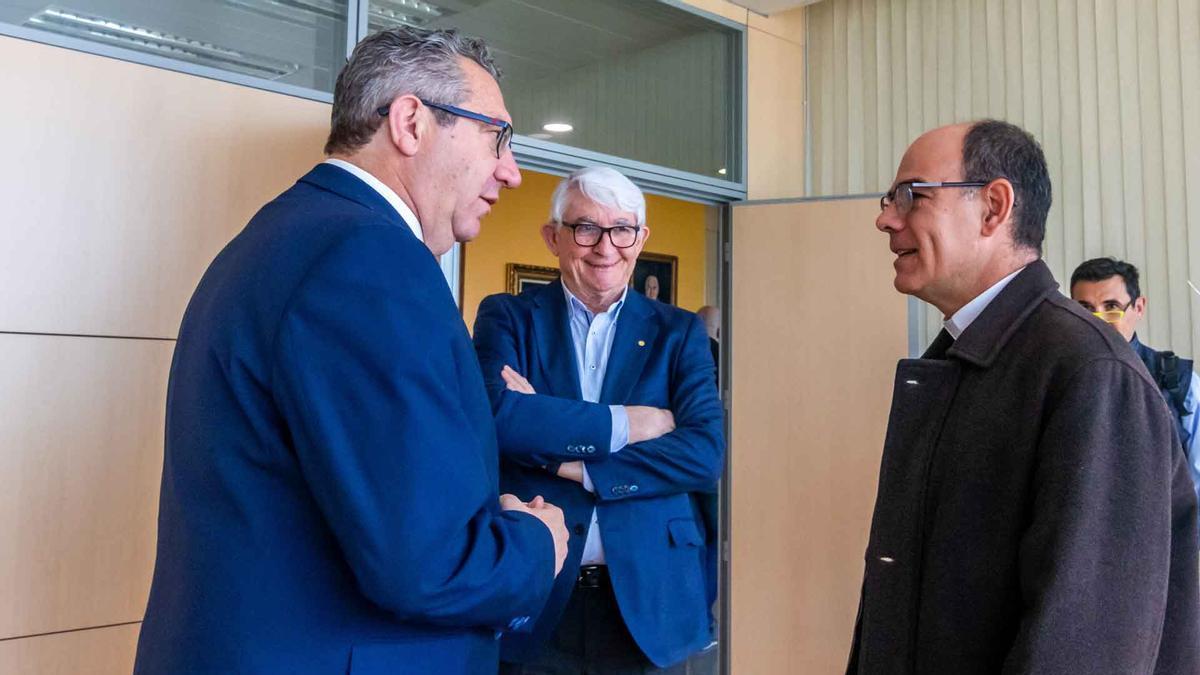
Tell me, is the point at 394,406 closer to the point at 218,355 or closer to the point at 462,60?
the point at 218,355

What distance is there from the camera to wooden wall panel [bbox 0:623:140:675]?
2.15 metres

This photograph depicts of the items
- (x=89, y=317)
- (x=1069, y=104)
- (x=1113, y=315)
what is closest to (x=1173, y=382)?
(x=1113, y=315)

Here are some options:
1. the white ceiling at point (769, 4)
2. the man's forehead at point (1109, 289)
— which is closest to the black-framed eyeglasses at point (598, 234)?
the man's forehead at point (1109, 289)

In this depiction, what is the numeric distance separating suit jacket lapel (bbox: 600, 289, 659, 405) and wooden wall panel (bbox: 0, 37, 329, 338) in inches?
45.6

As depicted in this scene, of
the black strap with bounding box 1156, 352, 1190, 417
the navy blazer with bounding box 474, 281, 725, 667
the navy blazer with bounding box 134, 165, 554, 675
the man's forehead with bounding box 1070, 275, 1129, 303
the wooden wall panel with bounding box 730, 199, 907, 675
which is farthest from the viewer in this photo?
the wooden wall panel with bounding box 730, 199, 907, 675

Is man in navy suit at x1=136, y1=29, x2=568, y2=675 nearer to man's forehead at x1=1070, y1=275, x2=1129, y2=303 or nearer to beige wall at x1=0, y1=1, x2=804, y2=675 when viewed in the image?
beige wall at x1=0, y1=1, x2=804, y2=675

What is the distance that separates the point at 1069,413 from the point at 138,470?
210 cm

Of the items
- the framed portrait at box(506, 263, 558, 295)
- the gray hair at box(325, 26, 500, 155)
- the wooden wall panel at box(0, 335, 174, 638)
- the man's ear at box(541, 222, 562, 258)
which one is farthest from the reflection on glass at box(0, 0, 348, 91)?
the framed portrait at box(506, 263, 558, 295)

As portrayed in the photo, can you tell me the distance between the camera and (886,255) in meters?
3.52

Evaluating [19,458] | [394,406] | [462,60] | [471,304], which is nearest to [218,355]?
[394,406]

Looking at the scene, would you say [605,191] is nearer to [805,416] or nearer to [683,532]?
[683,532]

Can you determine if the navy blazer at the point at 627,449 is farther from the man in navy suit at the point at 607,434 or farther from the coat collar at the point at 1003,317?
the coat collar at the point at 1003,317

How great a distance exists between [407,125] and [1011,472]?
920 mm

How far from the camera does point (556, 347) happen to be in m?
2.06
